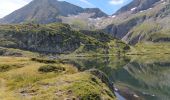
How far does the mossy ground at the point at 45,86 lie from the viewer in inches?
2464

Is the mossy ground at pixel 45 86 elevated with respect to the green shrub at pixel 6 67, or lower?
lower

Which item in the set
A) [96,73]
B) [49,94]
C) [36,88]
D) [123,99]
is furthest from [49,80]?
[123,99]

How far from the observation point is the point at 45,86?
6900 centimetres

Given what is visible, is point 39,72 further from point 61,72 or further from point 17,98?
point 17,98

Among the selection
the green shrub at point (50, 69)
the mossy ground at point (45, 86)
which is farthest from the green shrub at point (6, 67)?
the green shrub at point (50, 69)

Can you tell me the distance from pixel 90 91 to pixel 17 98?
13.9 metres

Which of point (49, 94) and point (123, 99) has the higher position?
point (49, 94)

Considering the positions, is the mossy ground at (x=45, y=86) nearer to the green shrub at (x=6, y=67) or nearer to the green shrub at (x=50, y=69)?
the green shrub at (x=50, y=69)

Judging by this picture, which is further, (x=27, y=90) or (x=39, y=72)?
(x=39, y=72)

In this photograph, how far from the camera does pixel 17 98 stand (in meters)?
61.2

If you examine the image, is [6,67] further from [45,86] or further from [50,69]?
[45,86]

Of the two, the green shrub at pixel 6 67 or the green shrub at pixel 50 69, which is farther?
the green shrub at pixel 6 67

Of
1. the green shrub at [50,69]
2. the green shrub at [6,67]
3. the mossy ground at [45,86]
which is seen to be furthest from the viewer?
the green shrub at [6,67]

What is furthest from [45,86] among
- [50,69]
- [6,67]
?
[6,67]
